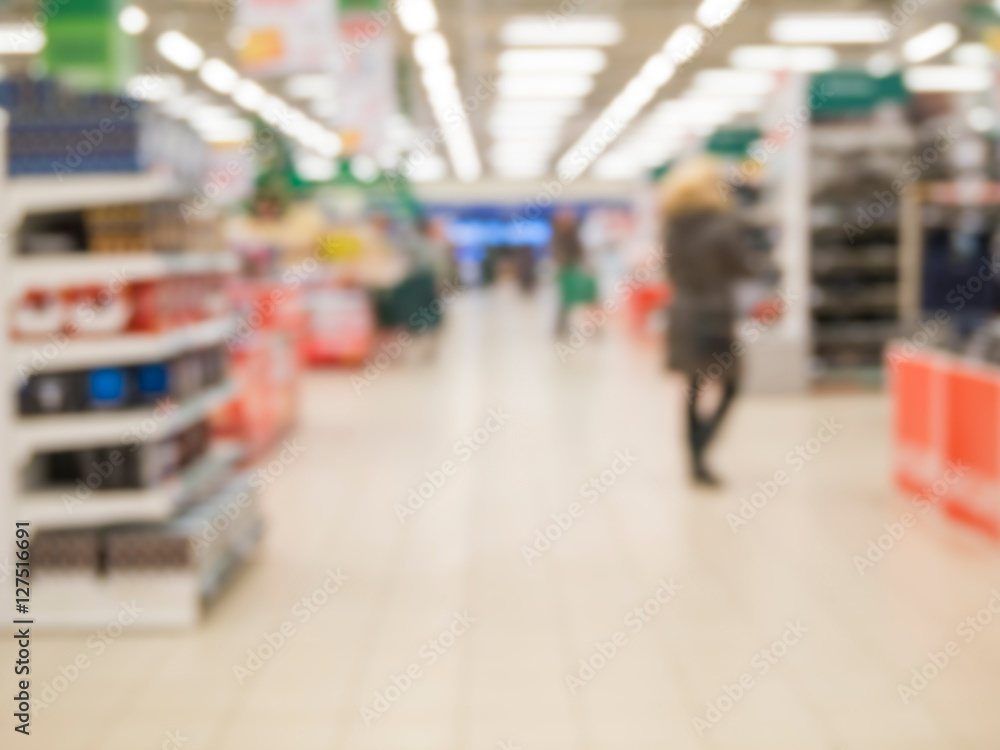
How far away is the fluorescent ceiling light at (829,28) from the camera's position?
1384cm

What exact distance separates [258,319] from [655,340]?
26.6ft

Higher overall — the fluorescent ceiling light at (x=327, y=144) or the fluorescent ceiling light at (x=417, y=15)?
the fluorescent ceiling light at (x=417, y=15)

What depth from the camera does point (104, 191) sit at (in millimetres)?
4273

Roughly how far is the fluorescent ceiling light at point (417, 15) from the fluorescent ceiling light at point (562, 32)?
0.98m

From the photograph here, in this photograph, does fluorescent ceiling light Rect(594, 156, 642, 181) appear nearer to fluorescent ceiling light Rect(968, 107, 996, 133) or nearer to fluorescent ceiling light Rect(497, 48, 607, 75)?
fluorescent ceiling light Rect(497, 48, 607, 75)

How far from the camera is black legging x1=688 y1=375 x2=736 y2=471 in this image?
666 cm

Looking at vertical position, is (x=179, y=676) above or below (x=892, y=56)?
below

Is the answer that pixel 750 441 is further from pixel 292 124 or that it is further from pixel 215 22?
pixel 292 124

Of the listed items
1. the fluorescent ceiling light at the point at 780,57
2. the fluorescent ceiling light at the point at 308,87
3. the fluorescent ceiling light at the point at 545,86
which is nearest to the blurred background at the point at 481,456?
the fluorescent ceiling light at the point at 780,57

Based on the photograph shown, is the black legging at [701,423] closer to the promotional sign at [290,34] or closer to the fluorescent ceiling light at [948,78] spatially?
the promotional sign at [290,34]

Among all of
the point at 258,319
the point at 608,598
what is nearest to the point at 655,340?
the point at 258,319

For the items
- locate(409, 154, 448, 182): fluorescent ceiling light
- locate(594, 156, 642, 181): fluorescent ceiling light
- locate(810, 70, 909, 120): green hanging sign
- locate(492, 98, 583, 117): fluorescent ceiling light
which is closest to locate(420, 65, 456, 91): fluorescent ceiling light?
locate(492, 98, 583, 117): fluorescent ceiling light

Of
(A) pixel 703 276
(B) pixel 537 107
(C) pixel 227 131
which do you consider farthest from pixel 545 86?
(A) pixel 703 276

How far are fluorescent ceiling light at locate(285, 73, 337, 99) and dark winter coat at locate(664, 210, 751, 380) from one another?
484 inches
